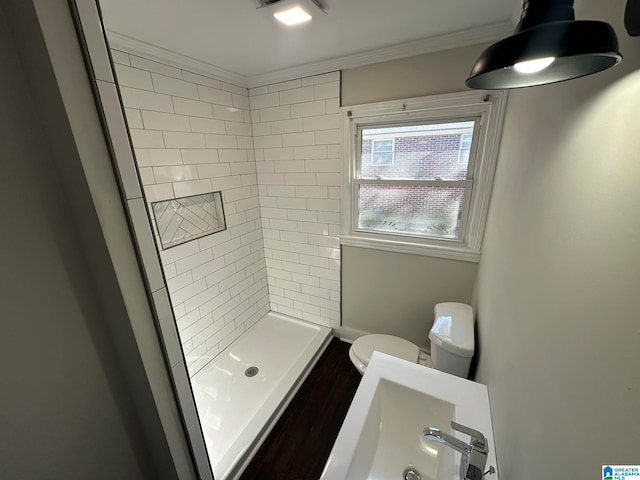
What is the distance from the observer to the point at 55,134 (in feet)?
1.98

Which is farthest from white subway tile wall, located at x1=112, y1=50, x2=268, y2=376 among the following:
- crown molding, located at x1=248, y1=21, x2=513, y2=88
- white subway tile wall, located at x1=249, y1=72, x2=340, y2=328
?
crown molding, located at x1=248, y1=21, x2=513, y2=88

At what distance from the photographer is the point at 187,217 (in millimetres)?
1828

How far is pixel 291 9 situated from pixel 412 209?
1.36 metres

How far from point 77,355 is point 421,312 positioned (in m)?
1.94

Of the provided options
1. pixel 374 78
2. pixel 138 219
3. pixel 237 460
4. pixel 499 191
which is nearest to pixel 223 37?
pixel 374 78

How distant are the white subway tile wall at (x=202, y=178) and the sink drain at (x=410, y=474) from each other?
5.12 ft

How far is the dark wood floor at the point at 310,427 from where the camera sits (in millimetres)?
1432

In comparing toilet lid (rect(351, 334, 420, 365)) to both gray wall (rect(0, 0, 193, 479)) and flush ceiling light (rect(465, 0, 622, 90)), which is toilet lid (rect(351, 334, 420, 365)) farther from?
flush ceiling light (rect(465, 0, 622, 90))

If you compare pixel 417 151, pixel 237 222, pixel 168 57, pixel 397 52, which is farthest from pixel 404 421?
pixel 168 57

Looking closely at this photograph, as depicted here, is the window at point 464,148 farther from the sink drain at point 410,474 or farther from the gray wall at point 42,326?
the gray wall at point 42,326

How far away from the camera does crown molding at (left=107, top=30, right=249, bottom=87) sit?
1.29 m

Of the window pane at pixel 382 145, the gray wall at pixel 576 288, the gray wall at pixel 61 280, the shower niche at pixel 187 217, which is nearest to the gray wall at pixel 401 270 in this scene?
the window pane at pixel 382 145

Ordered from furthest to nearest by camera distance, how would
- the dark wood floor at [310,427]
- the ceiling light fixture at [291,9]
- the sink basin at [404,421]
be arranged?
1. the dark wood floor at [310,427]
2. the ceiling light fixture at [291,9]
3. the sink basin at [404,421]

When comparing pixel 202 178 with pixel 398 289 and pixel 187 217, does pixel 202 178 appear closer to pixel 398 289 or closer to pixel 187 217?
pixel 187 217
